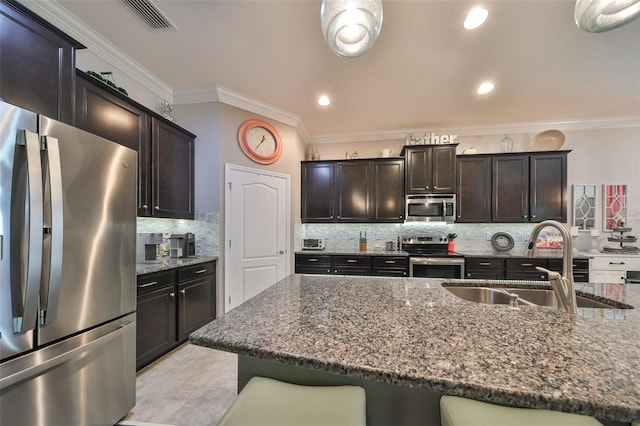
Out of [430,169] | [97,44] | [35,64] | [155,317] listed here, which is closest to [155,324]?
[155,317]

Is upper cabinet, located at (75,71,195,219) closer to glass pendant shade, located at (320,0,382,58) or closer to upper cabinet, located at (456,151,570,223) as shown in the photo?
glass pendant shade, located at (320,0,382,58)

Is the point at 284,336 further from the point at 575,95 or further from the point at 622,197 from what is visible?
the point at 622,197

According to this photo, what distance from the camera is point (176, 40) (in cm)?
230

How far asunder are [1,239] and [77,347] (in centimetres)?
67

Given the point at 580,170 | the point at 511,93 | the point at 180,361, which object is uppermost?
the point at 511,93

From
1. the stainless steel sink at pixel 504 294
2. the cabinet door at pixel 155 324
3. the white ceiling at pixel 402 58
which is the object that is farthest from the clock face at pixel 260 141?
the stainless steel sink at pixel 504 294

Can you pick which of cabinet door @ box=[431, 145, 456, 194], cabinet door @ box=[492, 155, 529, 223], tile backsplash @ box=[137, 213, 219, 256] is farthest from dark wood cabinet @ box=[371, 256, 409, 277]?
tile backsplash @ box=[137, 213, 219, 256]

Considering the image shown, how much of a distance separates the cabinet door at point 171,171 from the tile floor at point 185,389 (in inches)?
57.0

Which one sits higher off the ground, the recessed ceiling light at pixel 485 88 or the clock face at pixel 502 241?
the recessed ceiling light at pixel 485 88

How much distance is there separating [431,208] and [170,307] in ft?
11.9

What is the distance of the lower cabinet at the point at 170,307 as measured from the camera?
2111 mm

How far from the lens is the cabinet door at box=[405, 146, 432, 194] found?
3.86 m

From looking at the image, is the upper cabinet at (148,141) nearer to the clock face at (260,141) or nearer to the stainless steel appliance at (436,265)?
the clock face at (260,141)

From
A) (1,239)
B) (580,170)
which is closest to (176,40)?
(1,239)
